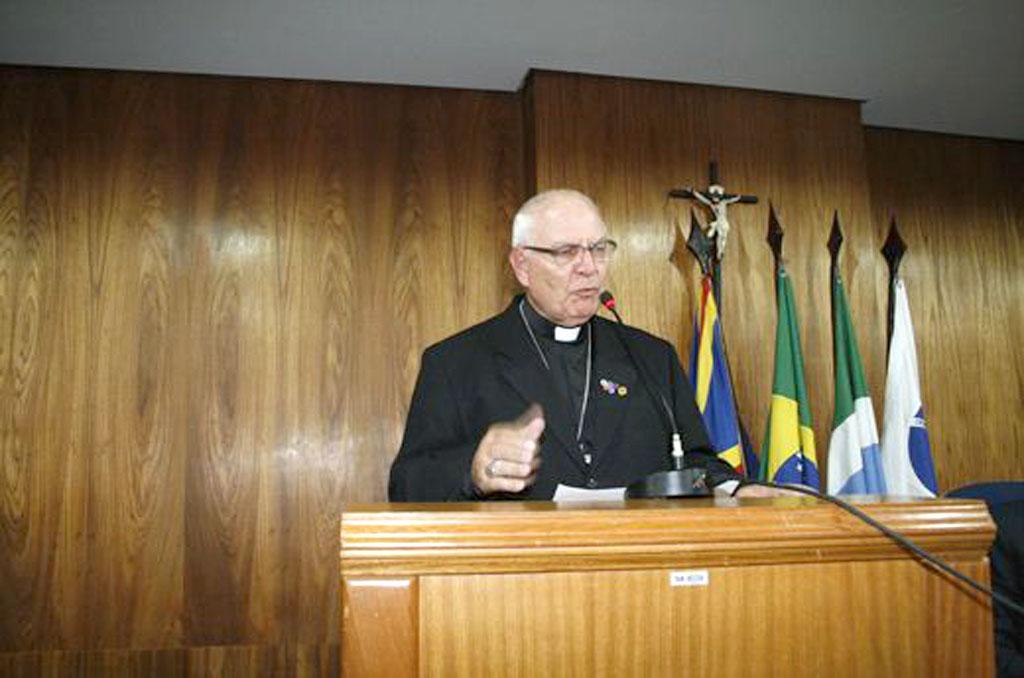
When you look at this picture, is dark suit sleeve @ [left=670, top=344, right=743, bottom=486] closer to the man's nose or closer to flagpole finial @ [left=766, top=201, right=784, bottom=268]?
the man's nose

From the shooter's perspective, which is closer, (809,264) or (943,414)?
(809,264)

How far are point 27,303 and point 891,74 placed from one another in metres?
4.09

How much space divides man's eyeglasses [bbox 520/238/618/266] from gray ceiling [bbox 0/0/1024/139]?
143 centimetres

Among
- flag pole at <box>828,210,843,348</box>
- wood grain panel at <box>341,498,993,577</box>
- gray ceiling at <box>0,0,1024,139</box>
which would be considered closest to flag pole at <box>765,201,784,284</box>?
flag pole at <box>828,210,843,348</box>

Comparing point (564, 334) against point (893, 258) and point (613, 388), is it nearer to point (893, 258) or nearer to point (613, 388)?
point (613, 388)

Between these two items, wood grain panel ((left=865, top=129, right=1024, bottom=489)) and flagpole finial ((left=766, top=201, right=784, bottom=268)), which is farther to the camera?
wood grain panel ((left=865, top=129, right=1024, bottom=489))

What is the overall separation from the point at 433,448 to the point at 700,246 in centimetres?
199

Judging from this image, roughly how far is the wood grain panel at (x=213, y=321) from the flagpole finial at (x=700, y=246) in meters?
0.87

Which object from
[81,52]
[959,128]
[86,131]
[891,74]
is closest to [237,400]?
[86,131]

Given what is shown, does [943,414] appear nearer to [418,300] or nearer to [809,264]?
[809,264]

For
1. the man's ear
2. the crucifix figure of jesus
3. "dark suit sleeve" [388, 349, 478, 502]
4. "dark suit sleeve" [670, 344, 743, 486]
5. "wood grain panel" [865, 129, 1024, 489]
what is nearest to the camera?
"dark suit sleeve" [388, 349, 478, 502]

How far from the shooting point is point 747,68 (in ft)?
12.6

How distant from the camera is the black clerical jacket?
2.13m

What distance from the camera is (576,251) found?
2.28 meters
